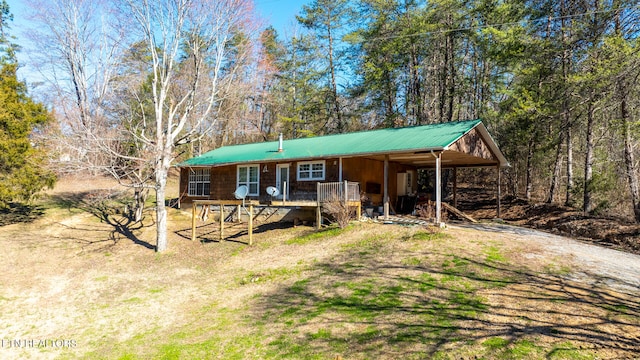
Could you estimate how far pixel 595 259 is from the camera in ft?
30.5

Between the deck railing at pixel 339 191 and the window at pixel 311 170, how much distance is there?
1823 millimetres

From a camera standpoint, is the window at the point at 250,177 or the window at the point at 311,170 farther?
the window at the point at 250,177

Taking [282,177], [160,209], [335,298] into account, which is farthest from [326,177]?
[335,298]

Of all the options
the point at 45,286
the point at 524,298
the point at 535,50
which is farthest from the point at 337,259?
the point at 535,50

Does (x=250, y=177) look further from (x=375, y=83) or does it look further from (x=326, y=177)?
(x=375, y=83)

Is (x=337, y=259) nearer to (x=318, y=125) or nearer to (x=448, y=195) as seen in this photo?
(x=448, y=195)

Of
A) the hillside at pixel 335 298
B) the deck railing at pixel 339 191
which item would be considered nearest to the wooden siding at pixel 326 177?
the deck railing at pixel 339 191

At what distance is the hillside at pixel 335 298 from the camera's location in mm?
5633

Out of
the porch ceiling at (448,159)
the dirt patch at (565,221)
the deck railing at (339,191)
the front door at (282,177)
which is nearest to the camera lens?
the dirt patch at (565,221)

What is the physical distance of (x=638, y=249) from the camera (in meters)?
11.4

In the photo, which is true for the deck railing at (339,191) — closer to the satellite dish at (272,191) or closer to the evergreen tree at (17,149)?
the satellite dish at (272,191)

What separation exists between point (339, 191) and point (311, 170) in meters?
3.21

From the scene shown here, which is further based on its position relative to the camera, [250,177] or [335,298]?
[250,177]

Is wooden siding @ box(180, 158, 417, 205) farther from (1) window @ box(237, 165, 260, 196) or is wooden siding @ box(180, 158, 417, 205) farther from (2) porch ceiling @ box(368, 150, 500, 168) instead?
(2) porch ceiling @ box(368, 150, 500, 168)
